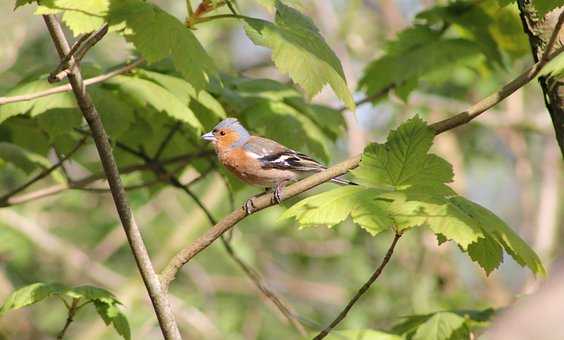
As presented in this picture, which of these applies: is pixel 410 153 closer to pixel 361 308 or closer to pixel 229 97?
pixel 229 97

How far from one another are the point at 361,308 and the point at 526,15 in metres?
7.23

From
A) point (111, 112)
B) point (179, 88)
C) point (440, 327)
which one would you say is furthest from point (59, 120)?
point (440, 327)

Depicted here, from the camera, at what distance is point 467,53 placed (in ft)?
15.8

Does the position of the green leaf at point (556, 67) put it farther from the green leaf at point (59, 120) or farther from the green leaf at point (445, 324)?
the green leaf at point (59, 120)

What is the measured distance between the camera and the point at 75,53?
2.89 metres

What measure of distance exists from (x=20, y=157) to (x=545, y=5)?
8.47 feet

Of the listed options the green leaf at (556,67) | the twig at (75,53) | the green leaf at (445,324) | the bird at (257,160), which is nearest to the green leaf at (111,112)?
the bird at (257,160)

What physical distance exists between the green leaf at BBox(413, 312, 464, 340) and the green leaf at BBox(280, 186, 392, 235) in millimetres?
1017

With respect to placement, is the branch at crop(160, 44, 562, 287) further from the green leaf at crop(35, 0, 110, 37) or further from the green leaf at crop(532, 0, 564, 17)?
the green leaf at crop(35, 0, 110, 37)

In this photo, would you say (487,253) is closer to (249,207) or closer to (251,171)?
(249,207)

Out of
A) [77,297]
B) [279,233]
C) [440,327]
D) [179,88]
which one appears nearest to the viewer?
[77,297]

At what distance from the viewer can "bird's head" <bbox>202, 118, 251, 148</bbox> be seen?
180 inches

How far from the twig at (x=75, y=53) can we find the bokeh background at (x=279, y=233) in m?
4.11

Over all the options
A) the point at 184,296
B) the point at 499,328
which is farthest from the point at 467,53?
the point at 184,296
